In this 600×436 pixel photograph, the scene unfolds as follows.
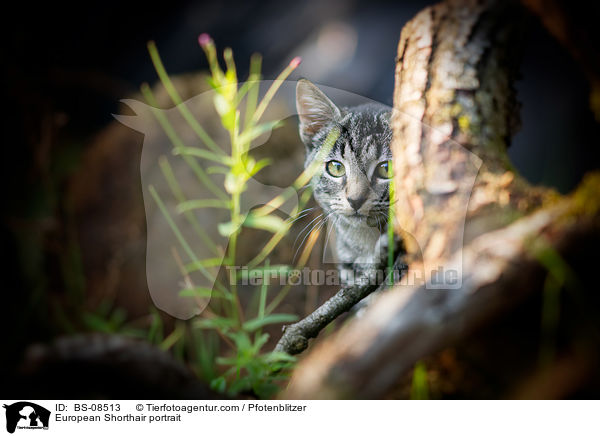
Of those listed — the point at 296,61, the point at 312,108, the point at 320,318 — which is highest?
the point at 296,61

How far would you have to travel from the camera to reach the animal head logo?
0.95 metres

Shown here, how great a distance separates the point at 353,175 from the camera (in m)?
0.88

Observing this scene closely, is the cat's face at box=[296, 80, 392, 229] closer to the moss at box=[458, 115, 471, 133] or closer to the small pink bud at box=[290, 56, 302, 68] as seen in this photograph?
the small pink bud at box=[290, 56, 302, 68]

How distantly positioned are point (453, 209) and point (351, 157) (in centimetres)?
29

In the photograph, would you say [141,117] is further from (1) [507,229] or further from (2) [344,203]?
(1) [507,229]

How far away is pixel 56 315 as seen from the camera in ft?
3.06

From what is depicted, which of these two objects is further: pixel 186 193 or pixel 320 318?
pixel 186 193

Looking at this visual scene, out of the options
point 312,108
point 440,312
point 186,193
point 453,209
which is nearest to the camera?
point 440,312
